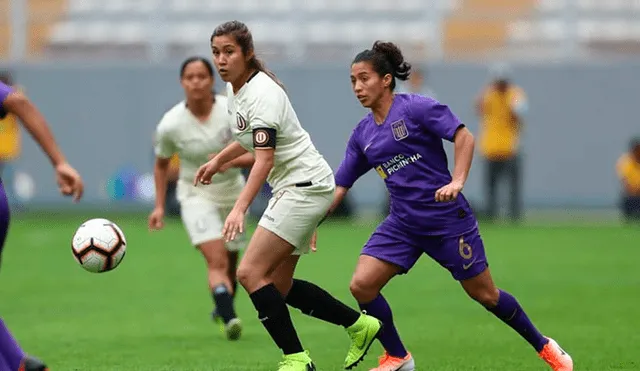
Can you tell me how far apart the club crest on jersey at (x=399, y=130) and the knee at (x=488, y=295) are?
102 cm

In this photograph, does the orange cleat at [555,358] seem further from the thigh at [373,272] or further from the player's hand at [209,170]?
the player's hand at [209,170]

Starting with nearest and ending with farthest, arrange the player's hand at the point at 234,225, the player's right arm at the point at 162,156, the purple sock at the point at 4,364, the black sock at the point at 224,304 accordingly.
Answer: the purple sock at the point at 4,364 < the player's hand at the point at 234,225 < the black sock at the point at 224,304 < the player's right arm at the point at 162,156

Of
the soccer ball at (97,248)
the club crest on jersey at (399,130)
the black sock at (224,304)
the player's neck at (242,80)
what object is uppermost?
the player's neck at (242,80)

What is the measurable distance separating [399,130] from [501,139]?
14064 millimetres

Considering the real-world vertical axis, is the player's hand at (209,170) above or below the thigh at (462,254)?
above

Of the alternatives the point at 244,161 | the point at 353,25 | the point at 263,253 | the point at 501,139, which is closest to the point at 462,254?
the point at 263,253

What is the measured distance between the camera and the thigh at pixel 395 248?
7531 millimetres

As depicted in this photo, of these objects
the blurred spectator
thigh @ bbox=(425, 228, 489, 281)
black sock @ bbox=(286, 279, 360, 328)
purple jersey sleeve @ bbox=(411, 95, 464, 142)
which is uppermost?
purple jersey sleeve @ bbox=(411, 95, 464, 142)

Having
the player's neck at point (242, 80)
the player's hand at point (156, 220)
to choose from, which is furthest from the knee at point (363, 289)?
the player's hand at point (156, 220)

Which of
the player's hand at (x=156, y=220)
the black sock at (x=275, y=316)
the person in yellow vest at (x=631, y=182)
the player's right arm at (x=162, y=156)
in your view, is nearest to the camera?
the black sock at (x=275, y=316)

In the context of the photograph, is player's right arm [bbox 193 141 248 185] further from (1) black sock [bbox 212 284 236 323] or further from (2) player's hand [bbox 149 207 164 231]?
(2) player's hand [bbox 149 207 164 231]

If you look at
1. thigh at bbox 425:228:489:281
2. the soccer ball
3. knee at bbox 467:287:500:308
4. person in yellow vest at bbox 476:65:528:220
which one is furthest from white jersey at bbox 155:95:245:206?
person in yellow vest at bbox 476:65:528:220

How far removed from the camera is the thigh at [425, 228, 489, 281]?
742cm

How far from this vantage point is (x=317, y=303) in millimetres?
7648
